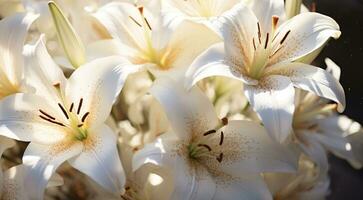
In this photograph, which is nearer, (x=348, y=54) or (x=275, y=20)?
(x=275, y=20)

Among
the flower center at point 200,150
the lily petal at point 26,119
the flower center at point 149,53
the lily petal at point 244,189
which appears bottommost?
the lily petal at point 244,189

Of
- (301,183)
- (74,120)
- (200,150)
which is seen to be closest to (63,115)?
(74,120)

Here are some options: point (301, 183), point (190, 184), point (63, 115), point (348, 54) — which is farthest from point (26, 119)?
point (348, 54)

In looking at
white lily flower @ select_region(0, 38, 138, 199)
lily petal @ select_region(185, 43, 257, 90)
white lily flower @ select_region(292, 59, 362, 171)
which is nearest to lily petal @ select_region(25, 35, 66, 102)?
white lily flower @ select_region(0, 38, 138, 199)

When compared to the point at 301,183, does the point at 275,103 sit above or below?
above

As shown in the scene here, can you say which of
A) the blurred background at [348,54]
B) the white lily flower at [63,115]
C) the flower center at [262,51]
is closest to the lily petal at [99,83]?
the white lily flower at [63,115]

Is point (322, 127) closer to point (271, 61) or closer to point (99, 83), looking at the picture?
point (271, 61)

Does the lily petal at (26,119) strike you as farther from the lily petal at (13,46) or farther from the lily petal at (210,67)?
the lily petal at (210,67)
